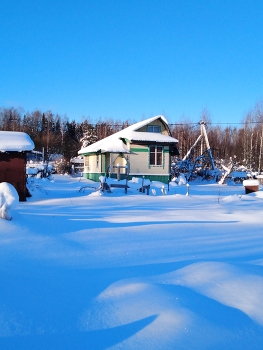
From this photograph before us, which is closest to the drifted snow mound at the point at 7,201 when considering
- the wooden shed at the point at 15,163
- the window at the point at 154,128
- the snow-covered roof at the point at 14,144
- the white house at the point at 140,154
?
the wooden shed at the point at 15,163

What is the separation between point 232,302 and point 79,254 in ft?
8.24

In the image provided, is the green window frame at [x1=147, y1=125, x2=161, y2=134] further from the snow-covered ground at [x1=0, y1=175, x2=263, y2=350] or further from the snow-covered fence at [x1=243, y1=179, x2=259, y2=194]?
the snow-covered ground at [x1=0, y1=175, x2=263, y2=350]

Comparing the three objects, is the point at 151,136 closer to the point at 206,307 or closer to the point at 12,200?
the point at 12,200

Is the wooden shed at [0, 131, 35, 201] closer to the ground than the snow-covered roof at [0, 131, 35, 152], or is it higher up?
closer to the ground

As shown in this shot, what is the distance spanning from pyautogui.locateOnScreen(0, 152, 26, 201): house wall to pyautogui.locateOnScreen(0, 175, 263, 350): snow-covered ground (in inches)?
290

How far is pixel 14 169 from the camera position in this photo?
1376 cm

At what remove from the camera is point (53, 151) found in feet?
173

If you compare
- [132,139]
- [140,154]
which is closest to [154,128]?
[140,154]

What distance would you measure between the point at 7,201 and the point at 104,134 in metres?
55.7

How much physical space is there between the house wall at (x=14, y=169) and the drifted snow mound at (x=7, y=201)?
24.9 feet

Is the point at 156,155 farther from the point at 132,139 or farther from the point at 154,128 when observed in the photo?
the point at 154,128

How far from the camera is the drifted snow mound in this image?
20.0 feet

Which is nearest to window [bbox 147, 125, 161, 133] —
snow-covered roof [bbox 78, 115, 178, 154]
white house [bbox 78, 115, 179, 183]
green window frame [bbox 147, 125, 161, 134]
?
green window frame [bbox 147, 125, 161, 134]

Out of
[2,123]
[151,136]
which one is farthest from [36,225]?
[2,123]
